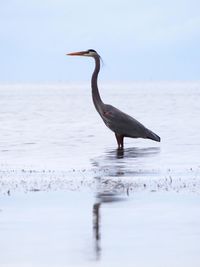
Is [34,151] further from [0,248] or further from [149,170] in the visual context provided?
[0,248]

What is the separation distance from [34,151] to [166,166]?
229 inches

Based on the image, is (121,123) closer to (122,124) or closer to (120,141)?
(122,124)

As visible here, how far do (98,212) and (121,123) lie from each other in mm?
12910

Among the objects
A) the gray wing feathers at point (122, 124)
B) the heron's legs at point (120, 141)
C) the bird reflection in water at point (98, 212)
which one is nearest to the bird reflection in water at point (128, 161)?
the heron's legs at point (120, 141)

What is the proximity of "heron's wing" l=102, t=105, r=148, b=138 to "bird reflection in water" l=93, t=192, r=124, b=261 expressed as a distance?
10710mm

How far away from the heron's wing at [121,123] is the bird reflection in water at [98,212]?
10710 millimetres

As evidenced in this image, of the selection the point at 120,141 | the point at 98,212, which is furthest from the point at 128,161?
the point at 98,212

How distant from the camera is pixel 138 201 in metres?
13.6

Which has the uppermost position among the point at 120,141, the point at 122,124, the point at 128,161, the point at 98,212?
the point at 122,124

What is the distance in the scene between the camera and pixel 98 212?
12.5 m

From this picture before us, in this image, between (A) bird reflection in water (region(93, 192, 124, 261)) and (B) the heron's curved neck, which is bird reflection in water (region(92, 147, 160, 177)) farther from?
(A) bird reflection in water (region(93, 192, 124, 261))

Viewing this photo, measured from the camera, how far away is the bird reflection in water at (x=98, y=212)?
10125mm

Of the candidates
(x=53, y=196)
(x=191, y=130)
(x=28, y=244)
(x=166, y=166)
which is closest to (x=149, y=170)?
(x=166, y=166)

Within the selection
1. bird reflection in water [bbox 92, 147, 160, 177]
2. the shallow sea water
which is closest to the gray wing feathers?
bird reflection in water [bbox 92, 147, 160, 177]
